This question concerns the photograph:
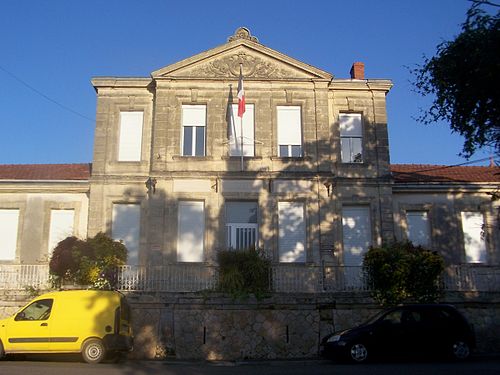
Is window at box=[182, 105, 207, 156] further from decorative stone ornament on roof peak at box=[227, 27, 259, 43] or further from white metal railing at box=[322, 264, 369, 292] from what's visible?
white metal railing at box=[322, 264, 369, 292]

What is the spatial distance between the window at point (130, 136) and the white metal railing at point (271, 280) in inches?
213

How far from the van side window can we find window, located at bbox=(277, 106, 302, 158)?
34.7 ft

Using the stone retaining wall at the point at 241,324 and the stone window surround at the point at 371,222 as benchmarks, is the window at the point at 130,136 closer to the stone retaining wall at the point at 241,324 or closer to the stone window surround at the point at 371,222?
the stone retaining wall at the point at 241,324

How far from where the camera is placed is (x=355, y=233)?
22.1m

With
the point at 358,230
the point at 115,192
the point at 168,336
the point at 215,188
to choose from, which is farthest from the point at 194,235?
the point at 358,230

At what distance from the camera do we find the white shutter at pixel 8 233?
22.7 meters

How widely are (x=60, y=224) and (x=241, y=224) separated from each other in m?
7.47

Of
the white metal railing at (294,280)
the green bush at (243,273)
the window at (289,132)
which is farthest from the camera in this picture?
the window at (289,132)

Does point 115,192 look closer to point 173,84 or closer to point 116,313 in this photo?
point 173,84

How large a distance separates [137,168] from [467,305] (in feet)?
42.0

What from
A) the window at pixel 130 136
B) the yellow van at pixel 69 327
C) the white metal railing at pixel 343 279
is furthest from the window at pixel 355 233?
the yellow van at pixel 69 327

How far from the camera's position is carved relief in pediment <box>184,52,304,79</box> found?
22641 mm

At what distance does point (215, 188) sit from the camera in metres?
21.6

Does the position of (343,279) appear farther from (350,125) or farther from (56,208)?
(56,208)
